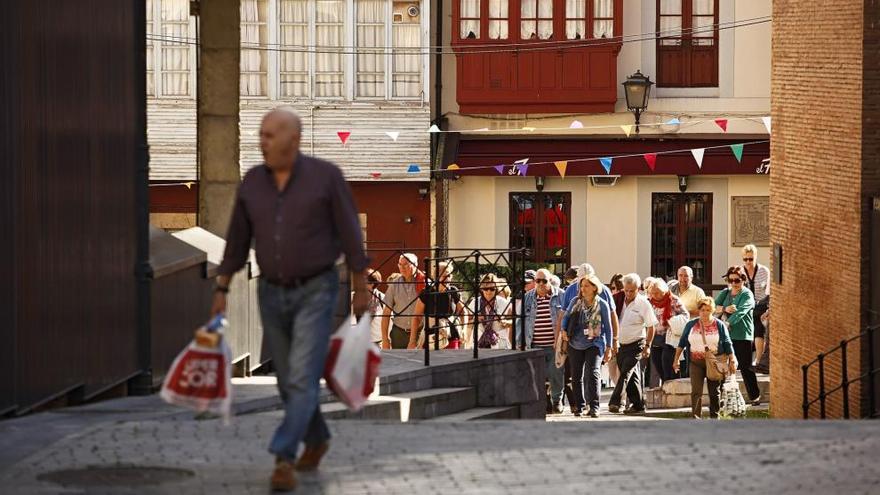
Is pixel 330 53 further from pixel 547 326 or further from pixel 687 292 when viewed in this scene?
pixel 547 326

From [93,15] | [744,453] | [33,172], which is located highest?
[93,15]

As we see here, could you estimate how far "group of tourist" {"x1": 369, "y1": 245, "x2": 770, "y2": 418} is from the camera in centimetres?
2228

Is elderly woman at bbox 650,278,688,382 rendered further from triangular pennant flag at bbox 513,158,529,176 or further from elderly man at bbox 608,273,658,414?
triangular pennant flag at bbox 513,158,529,176

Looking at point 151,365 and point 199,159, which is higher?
point 199,159

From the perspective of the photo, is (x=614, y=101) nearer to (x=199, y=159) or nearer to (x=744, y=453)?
(x=199, y=159)

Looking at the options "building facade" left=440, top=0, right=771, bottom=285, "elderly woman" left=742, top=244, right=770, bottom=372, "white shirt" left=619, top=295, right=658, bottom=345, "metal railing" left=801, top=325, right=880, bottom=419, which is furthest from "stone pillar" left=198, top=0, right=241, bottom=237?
"building facade" left=440, top=0, right=771, bottom=285

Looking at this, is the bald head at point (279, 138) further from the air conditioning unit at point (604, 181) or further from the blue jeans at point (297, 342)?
the air conditioning unit at point (604, 181)

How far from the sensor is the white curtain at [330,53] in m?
39.7

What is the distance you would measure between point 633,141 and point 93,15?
89.5 feet

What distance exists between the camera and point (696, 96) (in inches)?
1566

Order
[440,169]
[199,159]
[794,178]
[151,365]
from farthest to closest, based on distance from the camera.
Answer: [440,169]
[794,178]
[199,159]
[151,365]

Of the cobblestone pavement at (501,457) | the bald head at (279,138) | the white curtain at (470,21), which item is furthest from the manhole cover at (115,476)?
the white curtain at (470,21)

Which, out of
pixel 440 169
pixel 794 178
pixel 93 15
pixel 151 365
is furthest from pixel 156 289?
pixel 440 169

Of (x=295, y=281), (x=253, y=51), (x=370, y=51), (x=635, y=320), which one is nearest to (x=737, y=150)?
(x=370, y=51)
